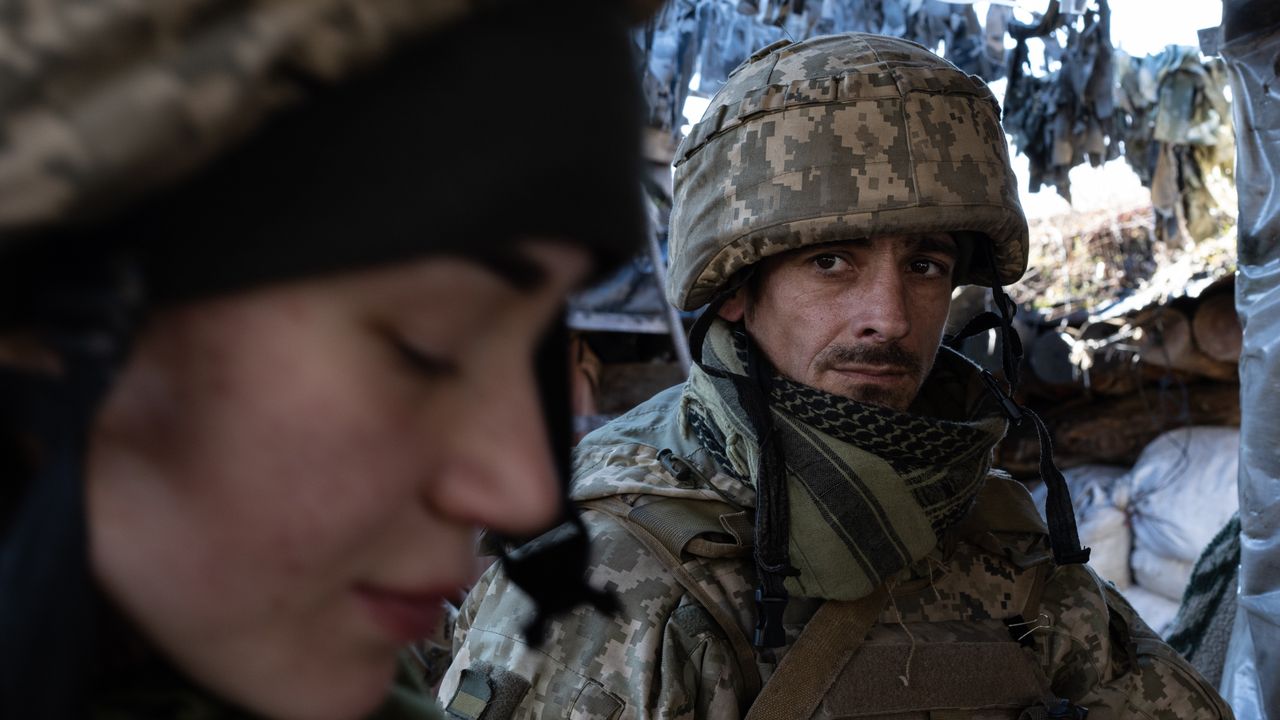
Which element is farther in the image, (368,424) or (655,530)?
(655,530)

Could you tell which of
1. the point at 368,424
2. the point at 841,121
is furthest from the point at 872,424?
the point at 368,424

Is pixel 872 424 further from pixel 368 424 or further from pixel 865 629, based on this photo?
pixel 368 424

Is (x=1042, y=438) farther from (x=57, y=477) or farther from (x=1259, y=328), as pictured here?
(x=57, y=477)

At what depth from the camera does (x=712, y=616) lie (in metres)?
2.10

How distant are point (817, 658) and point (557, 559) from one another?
1311 mm

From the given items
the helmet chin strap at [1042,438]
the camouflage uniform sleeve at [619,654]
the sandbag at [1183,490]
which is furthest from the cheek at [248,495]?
the sandbag at [1183,490]

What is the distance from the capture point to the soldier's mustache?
7.60ft

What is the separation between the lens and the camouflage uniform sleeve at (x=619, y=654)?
1.96m

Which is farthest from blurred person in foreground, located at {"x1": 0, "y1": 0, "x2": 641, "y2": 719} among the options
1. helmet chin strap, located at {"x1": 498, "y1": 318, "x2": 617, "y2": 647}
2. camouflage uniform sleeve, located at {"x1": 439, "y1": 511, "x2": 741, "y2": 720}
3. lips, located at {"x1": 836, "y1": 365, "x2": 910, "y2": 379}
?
lips, located at {"x1": 836, "y1": 365, "x2": 910, "y2": 379}

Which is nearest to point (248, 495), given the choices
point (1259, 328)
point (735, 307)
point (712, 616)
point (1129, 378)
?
point (712, 616)

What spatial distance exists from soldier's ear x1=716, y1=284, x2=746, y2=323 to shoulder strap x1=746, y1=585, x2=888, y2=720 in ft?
2.36

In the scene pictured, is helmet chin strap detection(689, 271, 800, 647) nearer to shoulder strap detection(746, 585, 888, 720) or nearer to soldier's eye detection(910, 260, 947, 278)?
shoulder strap detection(746, 585, 888, 720)

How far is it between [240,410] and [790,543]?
1.77 m

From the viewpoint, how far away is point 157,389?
21.0 inches
